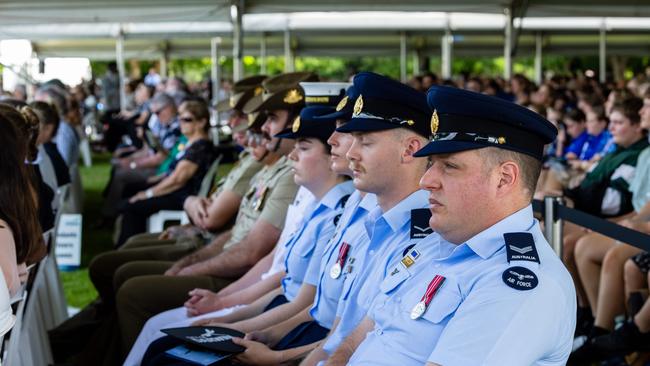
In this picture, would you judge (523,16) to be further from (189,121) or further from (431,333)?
(431,333)

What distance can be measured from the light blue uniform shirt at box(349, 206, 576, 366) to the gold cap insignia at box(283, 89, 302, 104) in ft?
8.21

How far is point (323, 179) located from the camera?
438 cm

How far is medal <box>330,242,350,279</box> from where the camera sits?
372 cm

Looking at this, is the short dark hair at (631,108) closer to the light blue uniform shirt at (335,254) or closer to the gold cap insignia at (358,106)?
the light blue uniform shirt at (335,254)

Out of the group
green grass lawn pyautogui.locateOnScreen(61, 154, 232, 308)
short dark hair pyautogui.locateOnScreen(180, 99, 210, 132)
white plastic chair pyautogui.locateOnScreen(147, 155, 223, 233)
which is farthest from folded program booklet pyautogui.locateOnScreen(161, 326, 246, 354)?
short dark hair pyautogui.locateOnScreen(180, 99, 210, 132)

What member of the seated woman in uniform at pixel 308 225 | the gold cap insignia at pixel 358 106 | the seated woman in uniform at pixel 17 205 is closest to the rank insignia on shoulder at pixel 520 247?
the gold cap insignia at pixel 358 106

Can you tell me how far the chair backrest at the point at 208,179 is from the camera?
835 centimetres

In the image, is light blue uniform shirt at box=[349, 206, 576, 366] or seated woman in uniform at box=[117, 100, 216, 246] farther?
seated woman in uniform at box=[117, 100, 216, 246]

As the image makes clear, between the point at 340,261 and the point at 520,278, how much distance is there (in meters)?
1.31

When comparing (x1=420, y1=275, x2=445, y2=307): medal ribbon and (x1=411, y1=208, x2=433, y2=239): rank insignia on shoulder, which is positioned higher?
(x1=411, y1=208, x2=433, y2=239): rank insignia on shoulder

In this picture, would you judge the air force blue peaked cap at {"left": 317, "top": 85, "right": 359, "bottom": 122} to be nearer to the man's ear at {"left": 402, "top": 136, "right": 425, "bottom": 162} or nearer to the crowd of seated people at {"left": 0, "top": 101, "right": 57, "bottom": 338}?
the man's ear at {"left": 402, "top": 136, "right": 425, "bottom": 162}

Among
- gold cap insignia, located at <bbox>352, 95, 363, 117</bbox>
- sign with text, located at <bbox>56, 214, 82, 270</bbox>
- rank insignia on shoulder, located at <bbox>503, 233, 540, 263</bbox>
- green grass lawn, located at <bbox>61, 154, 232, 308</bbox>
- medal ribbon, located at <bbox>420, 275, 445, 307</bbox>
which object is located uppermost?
gold cap insignia, located at <bbox>352, 95, 363, 117</bbox>

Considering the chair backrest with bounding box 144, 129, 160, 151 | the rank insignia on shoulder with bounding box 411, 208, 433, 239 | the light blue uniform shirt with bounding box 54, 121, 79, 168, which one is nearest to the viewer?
the rank insignia on shoulder with bounding box 411, 208, 433, 239

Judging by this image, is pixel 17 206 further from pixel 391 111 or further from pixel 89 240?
pixel 89 240
